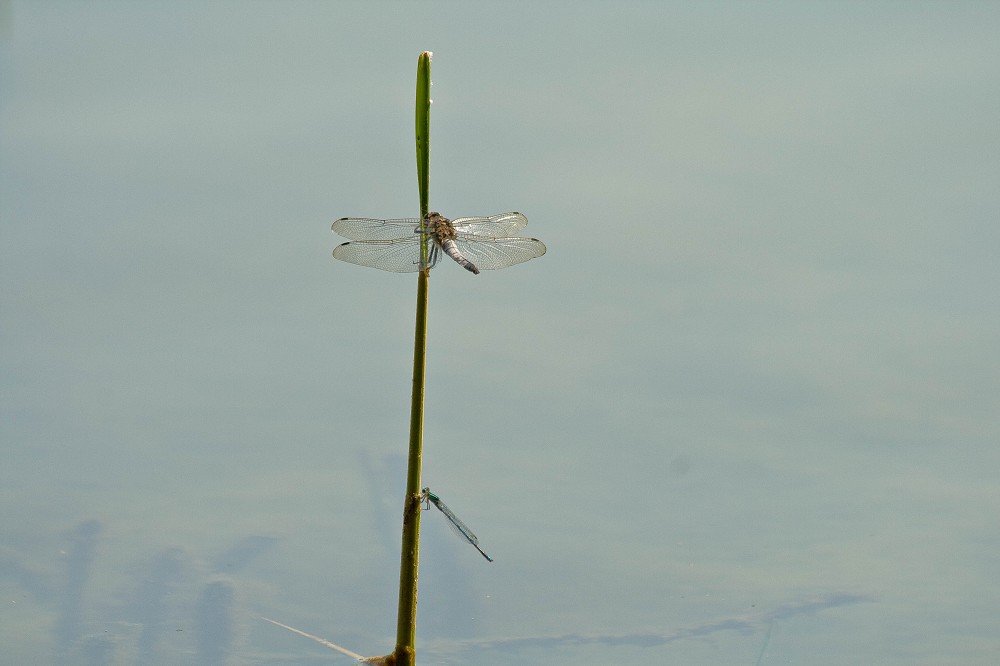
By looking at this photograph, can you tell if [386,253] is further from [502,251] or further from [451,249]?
[502,251]

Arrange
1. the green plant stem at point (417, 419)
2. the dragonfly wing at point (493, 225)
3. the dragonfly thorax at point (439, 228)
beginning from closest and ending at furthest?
1. the green plant stem at point (417, 419)
2. the dragonfly thorax at point (439, 228)
3. the dragonfly wing at point (493, 225)

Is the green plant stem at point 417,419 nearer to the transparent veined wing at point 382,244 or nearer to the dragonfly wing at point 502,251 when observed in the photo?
the transparent veined wing at point 382,244

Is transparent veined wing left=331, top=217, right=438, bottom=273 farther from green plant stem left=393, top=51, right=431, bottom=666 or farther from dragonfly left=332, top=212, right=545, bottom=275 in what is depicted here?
green plant stem left=393, top=51, right=431, bottom=666

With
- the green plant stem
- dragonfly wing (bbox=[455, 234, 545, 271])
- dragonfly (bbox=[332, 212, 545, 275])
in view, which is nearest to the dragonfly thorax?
dragonfly (bbox=[332, 212, 545, 275])

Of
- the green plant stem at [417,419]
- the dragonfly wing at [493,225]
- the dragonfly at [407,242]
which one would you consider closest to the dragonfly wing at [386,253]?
the dragonfly at [407,242]

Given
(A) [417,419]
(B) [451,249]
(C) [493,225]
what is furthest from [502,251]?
(A) [417,419]
